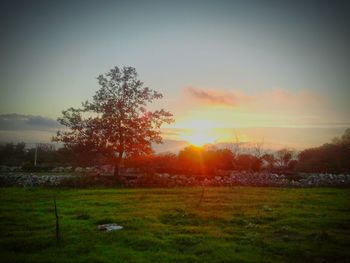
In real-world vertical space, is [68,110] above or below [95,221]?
above

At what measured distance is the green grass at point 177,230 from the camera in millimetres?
13359

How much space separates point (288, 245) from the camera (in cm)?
1453

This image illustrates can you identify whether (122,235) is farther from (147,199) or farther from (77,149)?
(77,149)

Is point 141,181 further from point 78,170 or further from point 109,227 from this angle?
point 109,227

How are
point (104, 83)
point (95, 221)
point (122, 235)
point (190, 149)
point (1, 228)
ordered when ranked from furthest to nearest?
point (190, 149) < point (104, 83) < point (95, 221) < point (1, 228) < point (122, 235)

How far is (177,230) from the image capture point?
16.9 m

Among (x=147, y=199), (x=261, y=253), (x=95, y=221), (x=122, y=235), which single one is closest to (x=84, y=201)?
(x=147, y=199)

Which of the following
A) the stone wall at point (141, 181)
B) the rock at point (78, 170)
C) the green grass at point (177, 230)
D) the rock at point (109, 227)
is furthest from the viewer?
the rock at point (78, 170)

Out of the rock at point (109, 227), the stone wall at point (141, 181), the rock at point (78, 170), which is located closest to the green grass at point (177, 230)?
the rock at point (109, 227)

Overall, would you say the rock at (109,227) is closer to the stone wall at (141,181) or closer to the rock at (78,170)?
the stone wall at (141,181)

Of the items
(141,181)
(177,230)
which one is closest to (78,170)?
(141,181)

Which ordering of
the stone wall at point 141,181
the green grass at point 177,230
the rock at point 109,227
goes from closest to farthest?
the green grass at point 177,230 → the rock at point 109,227 → the stone wall at point 141,181

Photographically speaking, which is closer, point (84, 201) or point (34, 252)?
point (34, 252)

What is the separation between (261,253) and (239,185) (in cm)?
2656
